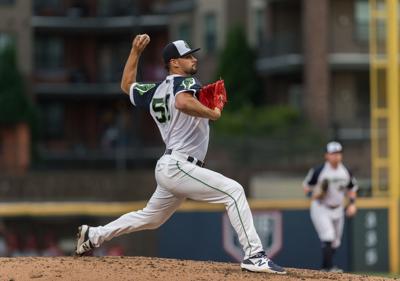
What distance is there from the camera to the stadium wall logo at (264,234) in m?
16.8

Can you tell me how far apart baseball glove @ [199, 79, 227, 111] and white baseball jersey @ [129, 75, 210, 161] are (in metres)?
0.07

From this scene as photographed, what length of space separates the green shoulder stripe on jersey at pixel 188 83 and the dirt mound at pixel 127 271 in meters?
1.46

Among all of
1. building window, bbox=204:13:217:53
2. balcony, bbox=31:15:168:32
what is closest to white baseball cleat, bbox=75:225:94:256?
building window, bbox=204:13:217:53

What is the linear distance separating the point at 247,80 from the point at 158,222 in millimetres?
33945

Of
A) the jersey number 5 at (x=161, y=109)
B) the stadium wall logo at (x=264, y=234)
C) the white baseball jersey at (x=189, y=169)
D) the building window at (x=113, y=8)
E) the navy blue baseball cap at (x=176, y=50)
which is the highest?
the building window at (x=113, y=8)

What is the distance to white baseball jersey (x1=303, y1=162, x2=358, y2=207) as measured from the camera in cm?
1440

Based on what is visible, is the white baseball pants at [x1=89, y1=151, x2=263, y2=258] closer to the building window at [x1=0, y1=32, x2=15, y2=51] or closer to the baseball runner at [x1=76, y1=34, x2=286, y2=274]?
the baseball runner at [x1=76, y1=34, x2=286, y2=274]

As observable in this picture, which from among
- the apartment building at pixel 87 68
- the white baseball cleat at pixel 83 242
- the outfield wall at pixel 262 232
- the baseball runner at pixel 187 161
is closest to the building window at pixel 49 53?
the apartment building at pixel 87 68

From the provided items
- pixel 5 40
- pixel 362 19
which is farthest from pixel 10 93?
pixel 362 19

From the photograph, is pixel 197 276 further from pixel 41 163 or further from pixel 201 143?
pixel 41 163

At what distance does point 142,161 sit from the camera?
150 feet

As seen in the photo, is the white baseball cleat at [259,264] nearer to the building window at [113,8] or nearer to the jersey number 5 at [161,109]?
the jersey number 5 at [161,109]

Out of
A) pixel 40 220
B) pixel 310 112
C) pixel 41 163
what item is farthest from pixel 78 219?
pixel 41 163

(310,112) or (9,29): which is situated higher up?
(9,29)
